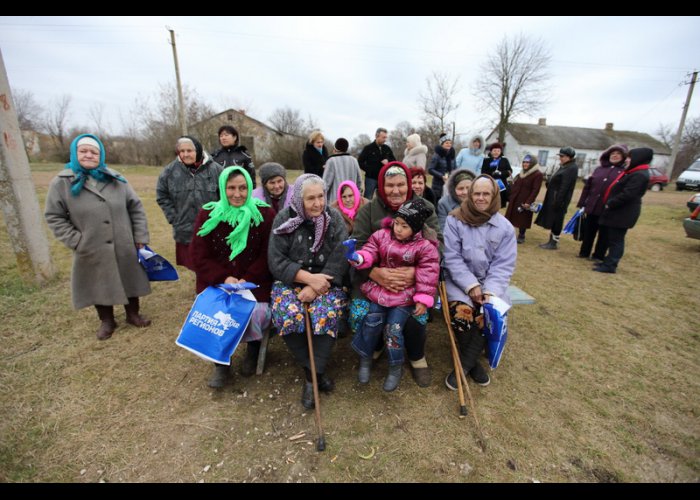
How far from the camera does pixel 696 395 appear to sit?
2578mm

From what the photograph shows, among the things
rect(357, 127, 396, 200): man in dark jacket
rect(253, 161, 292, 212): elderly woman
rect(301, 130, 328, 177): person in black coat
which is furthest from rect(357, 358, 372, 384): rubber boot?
rect(357, 127, 396, 200): man in dark jacket

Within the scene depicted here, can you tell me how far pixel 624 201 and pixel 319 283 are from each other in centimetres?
513

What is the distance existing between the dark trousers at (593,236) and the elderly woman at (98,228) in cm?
699

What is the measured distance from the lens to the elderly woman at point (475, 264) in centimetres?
270

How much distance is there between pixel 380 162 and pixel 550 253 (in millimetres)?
3821

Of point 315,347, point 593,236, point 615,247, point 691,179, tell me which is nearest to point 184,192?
point 315,347

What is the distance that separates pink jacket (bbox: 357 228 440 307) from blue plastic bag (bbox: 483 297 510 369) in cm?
48

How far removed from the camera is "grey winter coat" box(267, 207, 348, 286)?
254cm

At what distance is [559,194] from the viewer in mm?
6238

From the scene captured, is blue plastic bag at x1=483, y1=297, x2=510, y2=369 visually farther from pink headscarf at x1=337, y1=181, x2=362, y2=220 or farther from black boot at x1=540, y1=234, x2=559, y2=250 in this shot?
black boot at x1=540, y1=234, x2=559, y2=250

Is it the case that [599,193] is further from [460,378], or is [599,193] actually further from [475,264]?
[460,378]
